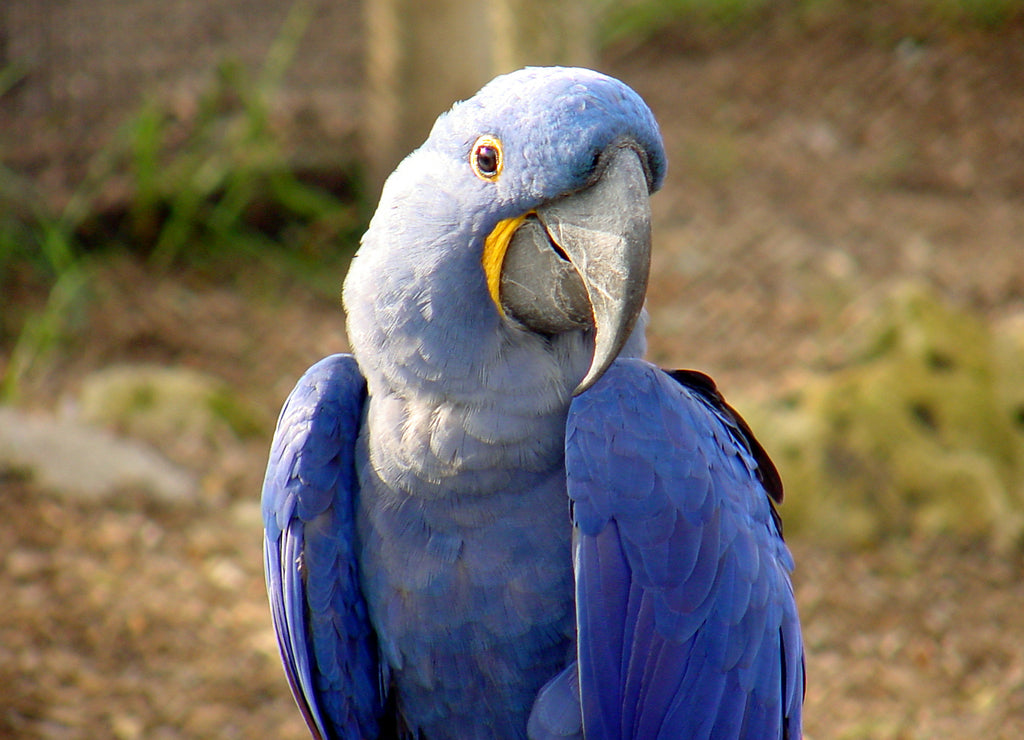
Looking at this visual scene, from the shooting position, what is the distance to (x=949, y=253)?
6527 millimetres

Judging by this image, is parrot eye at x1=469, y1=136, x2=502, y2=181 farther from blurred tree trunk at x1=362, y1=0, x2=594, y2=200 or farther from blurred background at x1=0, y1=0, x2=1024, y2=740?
blurred tree trunk at x1=362, y1=0, x2=594, y2=200

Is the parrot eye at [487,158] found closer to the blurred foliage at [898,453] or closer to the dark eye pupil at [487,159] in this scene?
the dark eye pupil at [487,159]

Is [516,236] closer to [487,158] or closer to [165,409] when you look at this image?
[487,158]

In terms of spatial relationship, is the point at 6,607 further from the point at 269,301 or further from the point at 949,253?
the point at 949,253

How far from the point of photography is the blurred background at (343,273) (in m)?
3.76

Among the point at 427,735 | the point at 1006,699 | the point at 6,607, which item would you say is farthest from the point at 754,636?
the point at 6,607

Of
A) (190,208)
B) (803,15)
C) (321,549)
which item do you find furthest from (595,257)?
(803,15)

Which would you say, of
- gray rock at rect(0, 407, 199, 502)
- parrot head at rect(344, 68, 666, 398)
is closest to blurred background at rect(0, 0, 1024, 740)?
gray rock at rect(0, 407, 199, 502)

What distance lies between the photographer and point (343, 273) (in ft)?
20.7

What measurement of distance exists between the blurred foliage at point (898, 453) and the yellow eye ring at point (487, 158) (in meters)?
2.65

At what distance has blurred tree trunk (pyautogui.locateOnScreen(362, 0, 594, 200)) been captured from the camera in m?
5.12

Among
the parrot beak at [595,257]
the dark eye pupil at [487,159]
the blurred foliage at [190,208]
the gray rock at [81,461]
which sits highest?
the blurred foliage at [190,208]

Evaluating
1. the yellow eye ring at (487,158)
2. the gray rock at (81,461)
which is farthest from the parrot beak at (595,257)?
the gray rock at (81,461)

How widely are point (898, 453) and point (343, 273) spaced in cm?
343
